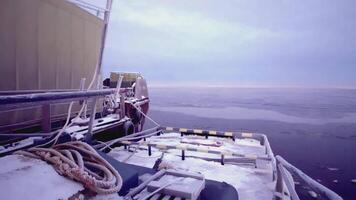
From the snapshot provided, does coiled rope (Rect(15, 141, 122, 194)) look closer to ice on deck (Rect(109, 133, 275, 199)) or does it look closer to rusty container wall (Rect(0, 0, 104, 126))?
ice on deck (Rect(109, 133, 275, 199))

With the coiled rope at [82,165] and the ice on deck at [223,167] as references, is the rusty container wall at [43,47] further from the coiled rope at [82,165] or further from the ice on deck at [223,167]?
the coiled rope at [82,165]

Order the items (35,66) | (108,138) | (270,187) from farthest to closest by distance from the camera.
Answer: (108,138) < (35,66) < (270,187)

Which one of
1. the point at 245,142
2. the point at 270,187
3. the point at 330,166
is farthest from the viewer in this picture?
the point at 330,166

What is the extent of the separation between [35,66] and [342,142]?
18.8 metres

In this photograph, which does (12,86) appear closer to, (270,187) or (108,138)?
(108,138)

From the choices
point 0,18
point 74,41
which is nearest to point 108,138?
point 74,41

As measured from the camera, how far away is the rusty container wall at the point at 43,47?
5.45m

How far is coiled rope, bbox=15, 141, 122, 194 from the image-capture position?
221 centimetres

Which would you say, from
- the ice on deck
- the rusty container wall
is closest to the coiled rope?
the ice on deck

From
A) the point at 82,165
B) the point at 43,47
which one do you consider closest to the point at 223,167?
the point at 82,165

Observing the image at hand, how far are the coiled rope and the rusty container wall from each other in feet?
12.2

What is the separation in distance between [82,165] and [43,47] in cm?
526

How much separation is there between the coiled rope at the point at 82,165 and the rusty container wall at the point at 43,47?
146 inches

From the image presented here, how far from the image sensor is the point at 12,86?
5617mm
